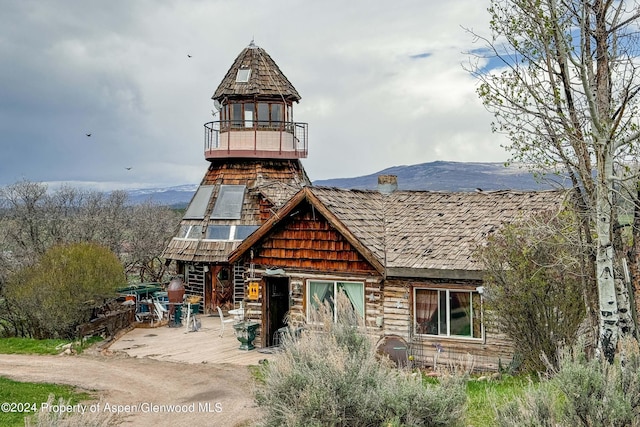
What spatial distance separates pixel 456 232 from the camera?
16.6m

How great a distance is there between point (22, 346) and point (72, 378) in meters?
5.60

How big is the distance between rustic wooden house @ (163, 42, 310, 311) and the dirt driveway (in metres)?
8.68

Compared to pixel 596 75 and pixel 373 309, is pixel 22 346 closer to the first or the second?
pixel 373 309

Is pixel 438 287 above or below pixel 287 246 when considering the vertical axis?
below

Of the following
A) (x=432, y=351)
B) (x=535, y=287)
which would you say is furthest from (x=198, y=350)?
(x=535, y=287)

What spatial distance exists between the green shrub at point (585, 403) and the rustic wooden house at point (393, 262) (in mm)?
7619

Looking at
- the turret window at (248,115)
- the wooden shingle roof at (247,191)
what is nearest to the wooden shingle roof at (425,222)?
the wooden shingle roof at (247,191)

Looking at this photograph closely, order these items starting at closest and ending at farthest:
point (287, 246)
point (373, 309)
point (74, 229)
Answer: point (373, 309)
point (287, 246)
point (74, 229)

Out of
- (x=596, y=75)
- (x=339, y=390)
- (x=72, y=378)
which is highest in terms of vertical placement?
(x=596, y=75)

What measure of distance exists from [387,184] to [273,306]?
19.4 ft

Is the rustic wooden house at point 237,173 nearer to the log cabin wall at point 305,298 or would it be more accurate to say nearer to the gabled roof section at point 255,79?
the gabled roof section at point 255,79

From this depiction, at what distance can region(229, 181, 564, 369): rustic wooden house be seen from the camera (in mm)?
15031

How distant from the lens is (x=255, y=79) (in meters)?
28.1

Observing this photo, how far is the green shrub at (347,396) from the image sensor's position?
7.04 metres
